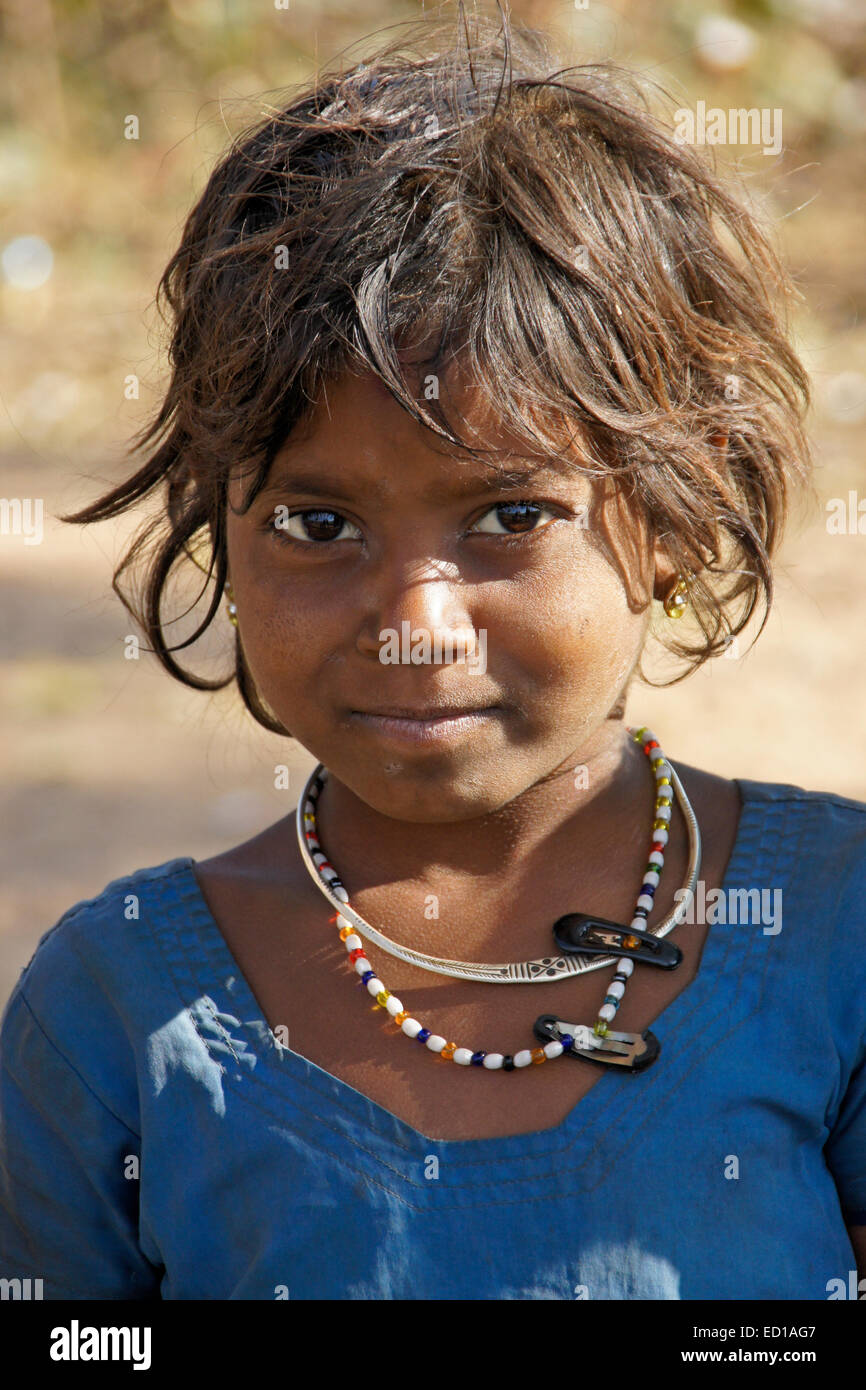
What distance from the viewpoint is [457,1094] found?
4.66 feet

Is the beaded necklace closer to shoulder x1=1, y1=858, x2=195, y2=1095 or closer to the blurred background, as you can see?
shoulder x1=1, y1=858, x2=195, y2=1095

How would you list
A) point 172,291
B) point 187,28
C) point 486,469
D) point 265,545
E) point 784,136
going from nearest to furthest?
point 486,469, point 265,545, point 172,291, point 784,136, point 187,28

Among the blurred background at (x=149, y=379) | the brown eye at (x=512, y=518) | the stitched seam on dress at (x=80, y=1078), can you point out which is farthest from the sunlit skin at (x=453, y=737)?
the blurred background at (x=149, y=379)

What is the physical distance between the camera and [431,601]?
1.32 m

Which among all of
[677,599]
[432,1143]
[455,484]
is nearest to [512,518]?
[455,484]

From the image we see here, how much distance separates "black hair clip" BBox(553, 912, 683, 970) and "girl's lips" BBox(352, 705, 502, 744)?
25 cm

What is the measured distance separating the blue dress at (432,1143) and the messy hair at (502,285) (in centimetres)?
40

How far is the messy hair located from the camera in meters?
1.35

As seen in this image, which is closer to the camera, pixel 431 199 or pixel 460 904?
pixel 431 199

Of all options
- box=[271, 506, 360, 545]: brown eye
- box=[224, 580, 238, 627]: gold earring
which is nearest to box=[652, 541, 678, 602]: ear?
box=[271, 506, 360, 545]: brown eye

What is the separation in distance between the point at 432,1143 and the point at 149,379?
2.21 metres

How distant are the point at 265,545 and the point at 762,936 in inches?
24.4
